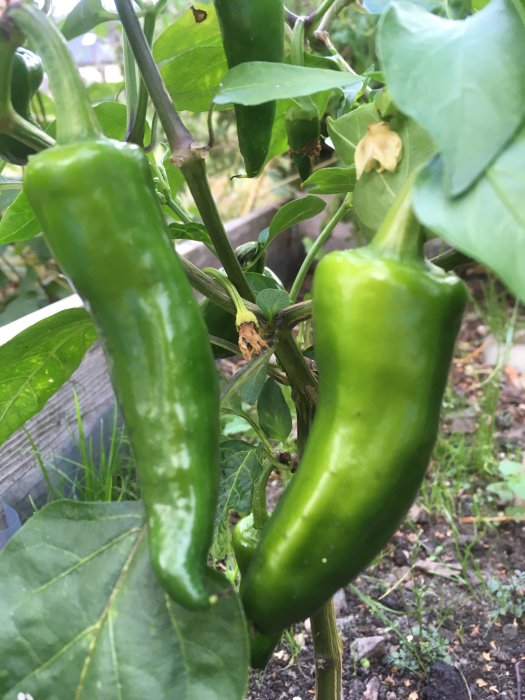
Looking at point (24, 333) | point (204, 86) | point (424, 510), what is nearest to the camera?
point (24, 333)

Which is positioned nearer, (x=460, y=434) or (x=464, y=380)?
(x=460, y=434)

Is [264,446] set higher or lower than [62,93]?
lower

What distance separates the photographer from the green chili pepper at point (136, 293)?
0.38 meters

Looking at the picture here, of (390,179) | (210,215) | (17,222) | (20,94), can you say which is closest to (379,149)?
(390,179)

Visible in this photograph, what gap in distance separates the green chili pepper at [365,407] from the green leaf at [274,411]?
0.81ft

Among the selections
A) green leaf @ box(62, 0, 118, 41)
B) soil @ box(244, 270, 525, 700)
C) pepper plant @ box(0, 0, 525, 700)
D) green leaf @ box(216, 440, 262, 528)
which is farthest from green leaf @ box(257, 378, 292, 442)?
soil @ box(244, 270, 525, 700)

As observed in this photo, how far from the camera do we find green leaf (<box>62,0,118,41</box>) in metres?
0.57

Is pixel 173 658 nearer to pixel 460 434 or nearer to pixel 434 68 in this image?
pixel 434 68

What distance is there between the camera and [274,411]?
0.66 m

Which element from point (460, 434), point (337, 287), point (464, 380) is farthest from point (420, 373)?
point (464, 380)

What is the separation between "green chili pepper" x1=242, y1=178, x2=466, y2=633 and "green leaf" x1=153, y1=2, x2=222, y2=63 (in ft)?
1.34

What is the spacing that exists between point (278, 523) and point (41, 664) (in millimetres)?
158

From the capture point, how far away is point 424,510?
1.31 metres

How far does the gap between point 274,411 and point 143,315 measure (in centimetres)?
28
